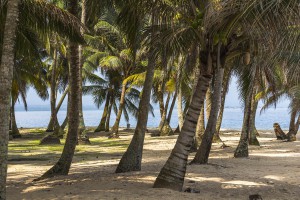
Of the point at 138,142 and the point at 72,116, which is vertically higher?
the point at 72,116

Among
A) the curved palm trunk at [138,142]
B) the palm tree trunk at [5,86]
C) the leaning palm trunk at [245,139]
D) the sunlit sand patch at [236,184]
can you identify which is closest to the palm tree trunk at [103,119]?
the leaning palm trunk at [245,139]

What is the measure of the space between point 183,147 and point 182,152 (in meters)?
0.11

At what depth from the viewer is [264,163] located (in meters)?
13.3

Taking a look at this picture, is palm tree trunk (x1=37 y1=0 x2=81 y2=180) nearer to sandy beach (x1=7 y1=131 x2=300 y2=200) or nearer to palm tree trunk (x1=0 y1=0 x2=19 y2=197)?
sandy beach (x1=7 y1=131 x2=300 y2=200)

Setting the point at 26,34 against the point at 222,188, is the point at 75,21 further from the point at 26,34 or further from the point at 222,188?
the point at 222,188

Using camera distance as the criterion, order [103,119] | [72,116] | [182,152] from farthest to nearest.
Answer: [103,119] → [72,116] → [182,152]

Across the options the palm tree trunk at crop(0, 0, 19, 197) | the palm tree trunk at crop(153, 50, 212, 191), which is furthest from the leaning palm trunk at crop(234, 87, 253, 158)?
the palm tree trunk at crop(0, 0, 19, 197)

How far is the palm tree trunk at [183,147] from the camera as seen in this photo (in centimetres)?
777

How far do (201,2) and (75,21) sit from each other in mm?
3017

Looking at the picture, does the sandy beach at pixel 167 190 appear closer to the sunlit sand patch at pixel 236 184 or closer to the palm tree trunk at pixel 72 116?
the sunlit sand patch at pixel 236 184

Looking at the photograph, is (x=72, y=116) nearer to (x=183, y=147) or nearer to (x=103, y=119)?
(x=183, y=147)

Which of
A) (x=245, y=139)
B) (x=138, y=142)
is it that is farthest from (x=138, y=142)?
(x=245, y=139)

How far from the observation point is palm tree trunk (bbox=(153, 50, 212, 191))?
7.77 m

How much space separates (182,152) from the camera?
25.7 feet
